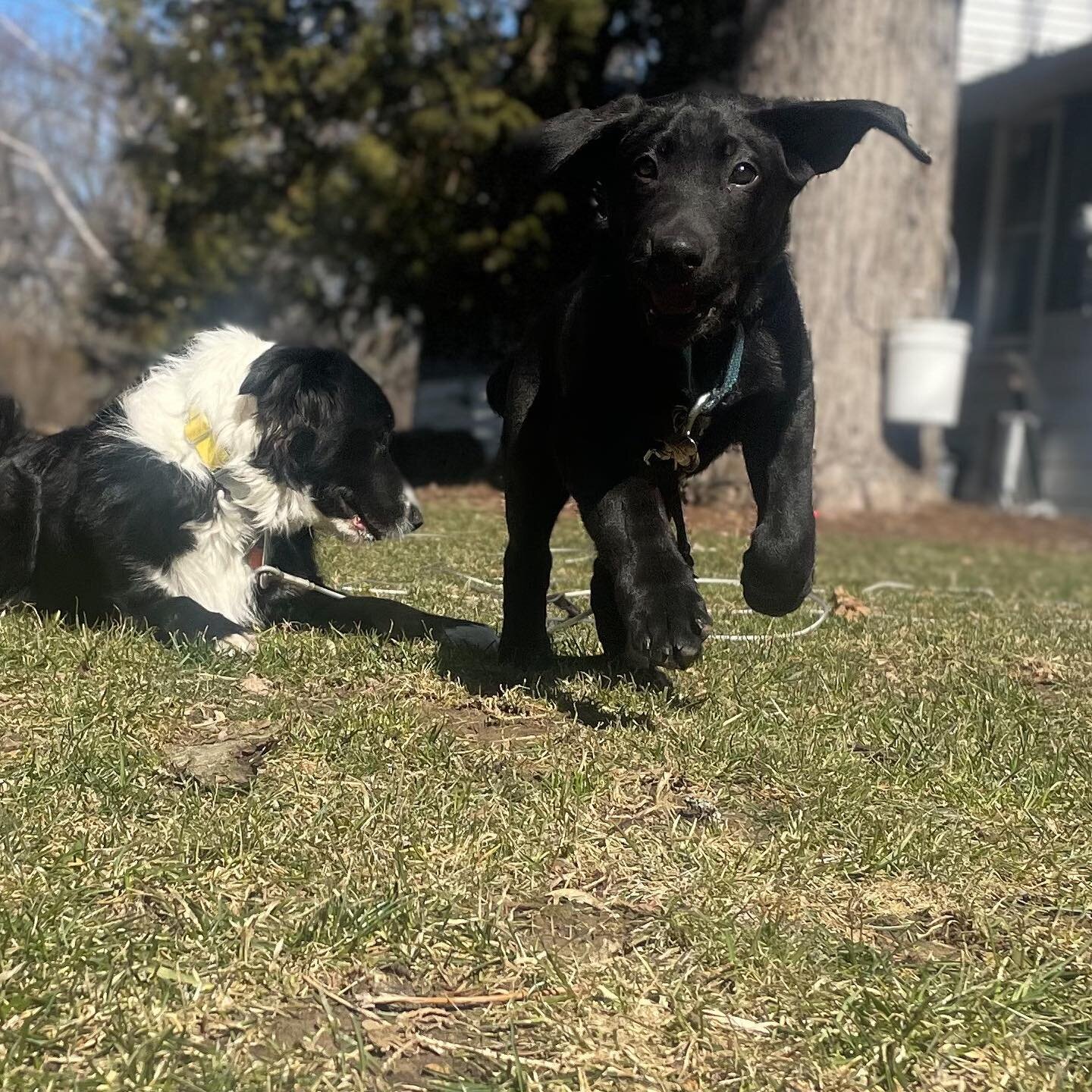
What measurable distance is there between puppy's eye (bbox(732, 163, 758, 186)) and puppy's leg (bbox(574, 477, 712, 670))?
0.84m

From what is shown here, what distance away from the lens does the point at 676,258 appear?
282 centimetres

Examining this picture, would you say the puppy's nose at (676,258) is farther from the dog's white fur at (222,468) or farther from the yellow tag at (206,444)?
the yellow tag at (206,444)

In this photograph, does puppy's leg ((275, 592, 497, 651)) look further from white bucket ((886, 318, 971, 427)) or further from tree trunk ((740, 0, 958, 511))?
white bucket ((886, 318, 971, 427))

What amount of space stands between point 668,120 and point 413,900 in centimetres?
218

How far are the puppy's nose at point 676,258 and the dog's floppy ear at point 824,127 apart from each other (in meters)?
0.68

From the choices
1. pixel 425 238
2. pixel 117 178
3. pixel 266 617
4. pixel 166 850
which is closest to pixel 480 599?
pixel 266 617

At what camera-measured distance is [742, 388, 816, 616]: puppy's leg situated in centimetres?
321

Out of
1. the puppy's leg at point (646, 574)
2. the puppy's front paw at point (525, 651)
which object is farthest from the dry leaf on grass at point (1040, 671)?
the puppy's leg at point (646, 574)

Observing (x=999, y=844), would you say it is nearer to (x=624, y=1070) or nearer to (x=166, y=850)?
(x=624, y=1070)

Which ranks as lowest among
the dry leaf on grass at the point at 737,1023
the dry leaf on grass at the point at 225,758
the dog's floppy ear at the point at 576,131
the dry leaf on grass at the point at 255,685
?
the dry leaf on grass at the point at 737,1023

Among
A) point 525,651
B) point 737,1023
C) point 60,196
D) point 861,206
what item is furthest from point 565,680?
point 60,196

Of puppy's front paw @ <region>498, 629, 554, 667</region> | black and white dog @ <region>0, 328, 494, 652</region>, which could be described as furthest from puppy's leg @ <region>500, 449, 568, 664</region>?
black and white dog @ <region>0, 328, 494, 652</region>

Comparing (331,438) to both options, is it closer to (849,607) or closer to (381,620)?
(381,620)

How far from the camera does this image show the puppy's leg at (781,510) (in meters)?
3.21
